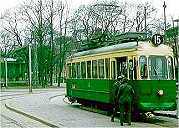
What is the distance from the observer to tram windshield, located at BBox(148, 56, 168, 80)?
14961 mm

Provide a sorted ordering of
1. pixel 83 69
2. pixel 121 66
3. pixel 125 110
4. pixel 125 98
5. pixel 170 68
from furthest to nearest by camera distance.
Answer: pixel 83 69, pixel 121 66, pixel 170 68, pixel 125 110, pixel 125 98

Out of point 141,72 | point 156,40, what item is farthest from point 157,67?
point 156,40

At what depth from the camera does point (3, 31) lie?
62.1 m

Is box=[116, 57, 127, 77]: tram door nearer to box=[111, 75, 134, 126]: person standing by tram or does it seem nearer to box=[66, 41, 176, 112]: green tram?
box=[66, 41, 176, 112]: green tram

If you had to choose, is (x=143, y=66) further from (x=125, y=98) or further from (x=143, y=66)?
(x=125, y=98)

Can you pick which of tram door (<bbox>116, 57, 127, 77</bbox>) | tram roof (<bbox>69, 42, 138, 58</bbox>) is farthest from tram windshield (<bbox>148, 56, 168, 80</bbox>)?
tram door (<bbox>116, 57, 127, 77</bbox>)

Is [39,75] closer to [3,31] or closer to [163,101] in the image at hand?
[3,31]

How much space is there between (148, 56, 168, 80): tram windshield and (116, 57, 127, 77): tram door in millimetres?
1043

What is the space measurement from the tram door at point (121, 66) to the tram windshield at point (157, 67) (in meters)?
1.04

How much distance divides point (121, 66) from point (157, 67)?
157 cm

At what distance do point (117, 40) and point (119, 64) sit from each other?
1.77 metres

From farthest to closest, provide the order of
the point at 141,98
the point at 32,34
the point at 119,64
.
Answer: the point at 32,34, the point at 119,64, the point at 141,98

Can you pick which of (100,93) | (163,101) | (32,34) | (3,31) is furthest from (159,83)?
(3,31)

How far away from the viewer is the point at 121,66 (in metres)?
16.2
